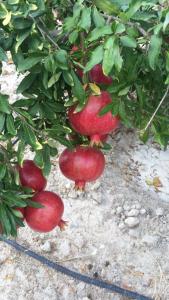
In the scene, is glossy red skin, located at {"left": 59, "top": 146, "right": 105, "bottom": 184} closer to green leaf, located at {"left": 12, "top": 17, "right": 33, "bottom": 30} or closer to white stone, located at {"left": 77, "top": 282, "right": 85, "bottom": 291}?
green leaf, located at {"left": 12, "top": 17, "right": 33, "bottom": 30}

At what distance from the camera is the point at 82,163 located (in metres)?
1.29

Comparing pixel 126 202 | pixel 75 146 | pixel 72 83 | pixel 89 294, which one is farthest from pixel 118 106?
pixel 126 202

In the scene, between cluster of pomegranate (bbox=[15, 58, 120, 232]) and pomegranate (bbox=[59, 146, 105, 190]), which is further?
pomegranate (bbox=[59, 146, 105, 190])

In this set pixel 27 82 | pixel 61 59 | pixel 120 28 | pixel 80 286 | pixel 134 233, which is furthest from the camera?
pixel 134 233

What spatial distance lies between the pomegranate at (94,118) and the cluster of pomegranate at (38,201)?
0.24 m

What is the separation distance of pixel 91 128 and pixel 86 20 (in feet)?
0.83

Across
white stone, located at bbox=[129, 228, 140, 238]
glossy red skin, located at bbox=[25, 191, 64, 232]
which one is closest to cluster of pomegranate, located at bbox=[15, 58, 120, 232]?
glossy red skin, located at bbox=[25, 191, 64, 232]

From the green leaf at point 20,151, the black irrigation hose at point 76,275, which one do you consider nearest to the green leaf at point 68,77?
the green leaf at point 20,151

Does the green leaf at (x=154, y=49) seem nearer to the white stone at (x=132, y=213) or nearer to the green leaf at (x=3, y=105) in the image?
the green leaf at (x=3, y=105)

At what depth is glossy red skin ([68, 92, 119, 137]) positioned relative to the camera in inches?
44.9

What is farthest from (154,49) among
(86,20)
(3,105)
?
(3,105)

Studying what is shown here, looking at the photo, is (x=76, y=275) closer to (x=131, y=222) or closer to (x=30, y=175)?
(x=131, y=222)

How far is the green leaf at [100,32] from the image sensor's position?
0.98 m

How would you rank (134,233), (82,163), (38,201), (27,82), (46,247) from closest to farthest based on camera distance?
(27,82), (82,163), (38,201), (46,247), (134,233)
